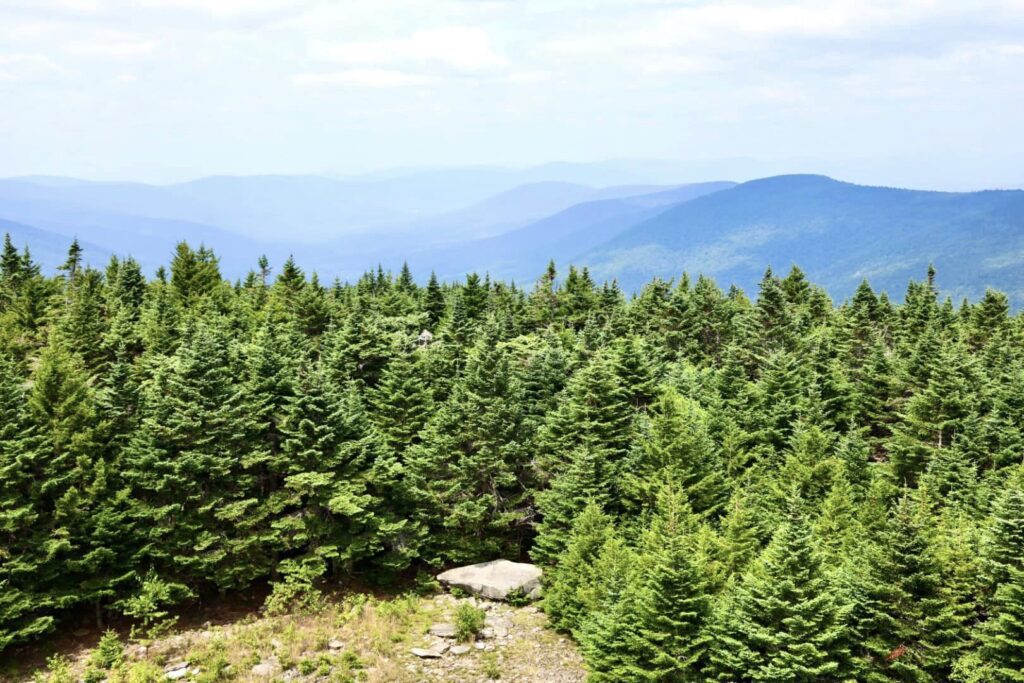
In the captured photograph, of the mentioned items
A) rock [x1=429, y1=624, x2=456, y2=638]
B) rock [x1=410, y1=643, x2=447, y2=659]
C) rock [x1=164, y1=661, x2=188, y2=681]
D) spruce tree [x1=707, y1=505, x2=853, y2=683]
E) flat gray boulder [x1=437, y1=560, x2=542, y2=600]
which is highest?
spruce tree [x1=707, y1=505, x2=853, y2=683]

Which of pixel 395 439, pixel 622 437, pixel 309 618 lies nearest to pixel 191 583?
pixel 309 618

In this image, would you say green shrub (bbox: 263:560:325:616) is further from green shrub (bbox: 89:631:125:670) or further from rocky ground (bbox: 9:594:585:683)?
green shrub (bbox: 89:631:125:670)

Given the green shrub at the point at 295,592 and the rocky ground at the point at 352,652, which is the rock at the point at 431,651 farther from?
the green shrub at the point at 295,592

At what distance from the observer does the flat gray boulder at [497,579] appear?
36625 millimetres

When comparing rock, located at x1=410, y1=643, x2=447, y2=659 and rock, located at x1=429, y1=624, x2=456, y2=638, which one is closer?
rock, located at x1=410, y1=643, x2=447, y2=659

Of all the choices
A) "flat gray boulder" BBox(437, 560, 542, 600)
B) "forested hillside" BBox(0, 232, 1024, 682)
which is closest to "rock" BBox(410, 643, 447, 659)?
"flat gray boulder" BBox(437, 560, 542, 600)

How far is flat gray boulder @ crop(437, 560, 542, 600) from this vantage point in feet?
120

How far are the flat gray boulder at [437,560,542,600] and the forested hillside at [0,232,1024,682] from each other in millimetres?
1078

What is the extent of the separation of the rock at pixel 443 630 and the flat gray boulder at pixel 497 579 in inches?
131

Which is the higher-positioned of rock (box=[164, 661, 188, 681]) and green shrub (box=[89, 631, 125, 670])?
green shrub (box=[89, 631, 125, 670])

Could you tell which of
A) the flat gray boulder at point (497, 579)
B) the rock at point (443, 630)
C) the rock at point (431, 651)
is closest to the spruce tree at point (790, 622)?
the rock at point (431, 651)

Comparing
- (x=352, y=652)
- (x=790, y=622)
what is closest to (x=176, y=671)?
(x=352, y=652)

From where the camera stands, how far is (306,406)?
3669 centimetres

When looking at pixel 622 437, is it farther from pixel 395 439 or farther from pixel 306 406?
pixel 306 406
